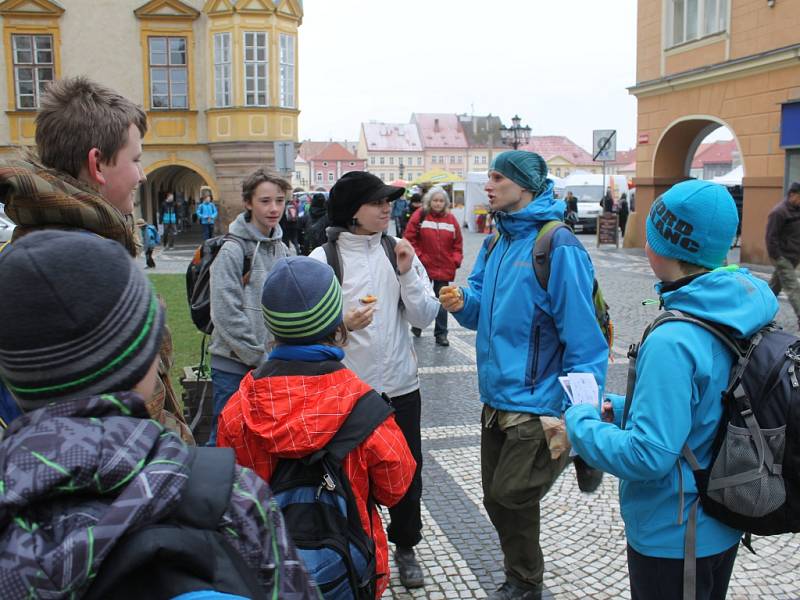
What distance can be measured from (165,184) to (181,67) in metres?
9.27

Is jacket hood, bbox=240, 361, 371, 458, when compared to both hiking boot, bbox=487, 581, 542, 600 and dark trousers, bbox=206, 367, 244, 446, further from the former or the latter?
dark trousers, bbox=206, 367, 244, 446

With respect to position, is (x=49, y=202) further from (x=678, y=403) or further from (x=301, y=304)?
(x=678, y=403)

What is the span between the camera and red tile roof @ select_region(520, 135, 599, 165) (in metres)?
112

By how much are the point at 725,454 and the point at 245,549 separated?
4.80ft

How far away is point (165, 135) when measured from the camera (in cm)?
2461

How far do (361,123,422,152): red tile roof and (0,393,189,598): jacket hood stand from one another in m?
123

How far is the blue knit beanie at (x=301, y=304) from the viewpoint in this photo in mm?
2258

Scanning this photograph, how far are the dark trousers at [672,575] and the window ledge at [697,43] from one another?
1797 centimetres

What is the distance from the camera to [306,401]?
2.13 metres

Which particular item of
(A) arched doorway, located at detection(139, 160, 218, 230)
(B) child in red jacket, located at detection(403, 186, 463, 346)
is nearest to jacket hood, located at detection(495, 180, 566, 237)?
(B) child in red jacket, located at detection(403, 186, 463, 346)

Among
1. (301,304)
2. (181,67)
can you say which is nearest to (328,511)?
(301,304)

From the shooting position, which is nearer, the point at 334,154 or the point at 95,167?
the point at 95,167

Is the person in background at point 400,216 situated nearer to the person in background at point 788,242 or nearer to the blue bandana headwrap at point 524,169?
the person in background at point 788,242

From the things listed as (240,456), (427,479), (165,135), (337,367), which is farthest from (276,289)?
(165,135)
